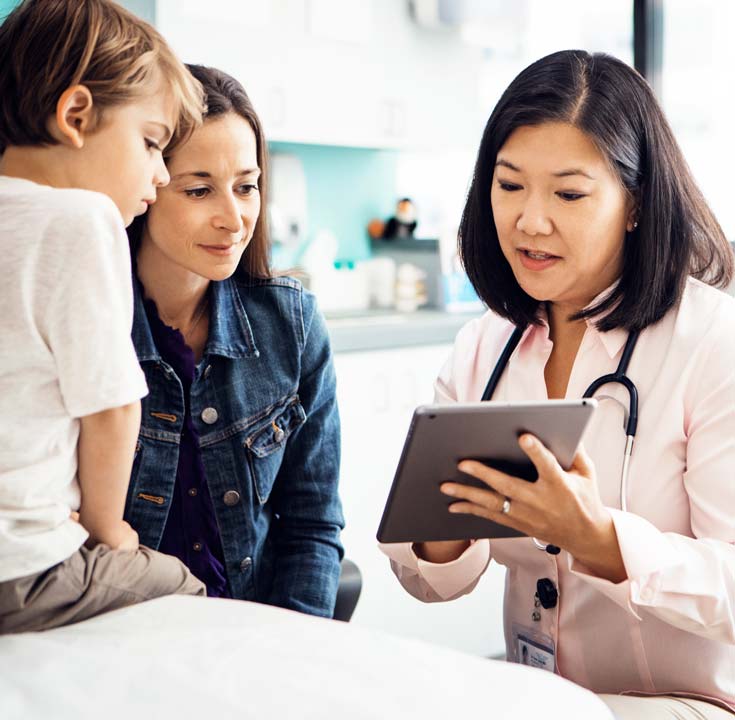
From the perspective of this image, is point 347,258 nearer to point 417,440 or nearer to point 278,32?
point 278,32

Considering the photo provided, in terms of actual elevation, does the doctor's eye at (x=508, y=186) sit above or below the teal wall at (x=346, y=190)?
above

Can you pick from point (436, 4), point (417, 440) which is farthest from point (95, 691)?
point (436, 4)

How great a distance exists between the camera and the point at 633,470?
1.29 meters

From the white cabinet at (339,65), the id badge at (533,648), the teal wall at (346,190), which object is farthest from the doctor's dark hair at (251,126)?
the teal wall at (346,190)

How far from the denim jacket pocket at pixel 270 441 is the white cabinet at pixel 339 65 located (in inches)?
A: 54.3

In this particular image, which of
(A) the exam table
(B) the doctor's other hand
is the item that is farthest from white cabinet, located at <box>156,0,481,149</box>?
(A) the exam table

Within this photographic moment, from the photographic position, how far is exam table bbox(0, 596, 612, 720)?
2.25ft

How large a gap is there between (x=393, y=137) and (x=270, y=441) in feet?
5.89

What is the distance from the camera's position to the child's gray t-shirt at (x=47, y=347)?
0.89 metres

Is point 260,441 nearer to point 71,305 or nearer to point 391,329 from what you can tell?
point 71,305

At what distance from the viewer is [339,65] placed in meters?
2.83

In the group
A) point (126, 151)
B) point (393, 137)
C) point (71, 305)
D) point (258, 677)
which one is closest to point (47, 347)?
point (71, 305)

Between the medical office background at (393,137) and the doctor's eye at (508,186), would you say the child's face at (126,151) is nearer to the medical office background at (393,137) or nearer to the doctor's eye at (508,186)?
the doctor's eye at (508,186)

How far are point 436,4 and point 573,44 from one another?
2.54 feet
